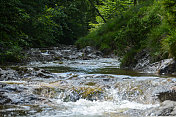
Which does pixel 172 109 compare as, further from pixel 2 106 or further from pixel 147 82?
pixel 2 106

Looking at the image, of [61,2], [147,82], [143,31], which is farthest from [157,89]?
[61,2]

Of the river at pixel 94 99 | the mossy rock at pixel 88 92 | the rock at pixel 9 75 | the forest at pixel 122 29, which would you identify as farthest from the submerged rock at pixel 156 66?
the rock at pixel 9 75

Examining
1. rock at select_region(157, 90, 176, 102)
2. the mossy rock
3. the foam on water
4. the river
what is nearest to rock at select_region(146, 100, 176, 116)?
the river

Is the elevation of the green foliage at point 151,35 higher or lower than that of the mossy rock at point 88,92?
higher

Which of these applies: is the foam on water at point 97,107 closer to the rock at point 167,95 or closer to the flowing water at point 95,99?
the flowing water at point 95,99

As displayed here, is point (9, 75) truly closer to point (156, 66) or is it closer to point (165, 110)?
point (156, 66)

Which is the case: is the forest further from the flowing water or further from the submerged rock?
the flowing water

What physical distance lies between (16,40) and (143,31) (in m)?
4.88

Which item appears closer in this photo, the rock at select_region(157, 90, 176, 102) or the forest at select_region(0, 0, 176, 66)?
the rock at select_region(157, 90, 176, 102)

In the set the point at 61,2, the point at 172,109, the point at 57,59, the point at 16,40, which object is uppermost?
the point at 61,2

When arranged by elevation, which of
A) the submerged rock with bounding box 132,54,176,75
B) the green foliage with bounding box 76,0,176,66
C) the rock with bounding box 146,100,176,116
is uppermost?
the green foliage with bounding box 76,0,176,66

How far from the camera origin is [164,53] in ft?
28.1

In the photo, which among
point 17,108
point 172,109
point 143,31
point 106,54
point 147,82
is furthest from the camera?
point 106,54

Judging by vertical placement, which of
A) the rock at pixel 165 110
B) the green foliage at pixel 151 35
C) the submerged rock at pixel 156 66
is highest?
the green foliage at pixel 151 35
